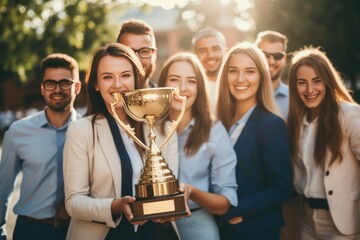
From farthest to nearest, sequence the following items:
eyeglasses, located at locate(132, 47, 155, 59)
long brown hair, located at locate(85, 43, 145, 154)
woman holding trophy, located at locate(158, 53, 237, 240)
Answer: eyeglasses, located at locate(132, 47, 155, 59) < woman holding trophy, located at locate(158, 53, 237, 240) < long brown hair, located at locate(85, 43, 145, 154)

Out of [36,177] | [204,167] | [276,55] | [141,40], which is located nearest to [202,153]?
[204,167]

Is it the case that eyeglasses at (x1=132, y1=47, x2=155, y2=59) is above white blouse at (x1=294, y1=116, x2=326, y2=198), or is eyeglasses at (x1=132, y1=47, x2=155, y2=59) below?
above

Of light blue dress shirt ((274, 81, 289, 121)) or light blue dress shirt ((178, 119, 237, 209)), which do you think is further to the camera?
light blue dress shirt ((274, 81, 289, 121))

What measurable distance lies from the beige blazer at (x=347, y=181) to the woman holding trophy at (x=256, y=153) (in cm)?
45

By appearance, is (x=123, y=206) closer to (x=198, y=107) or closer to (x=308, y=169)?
(x=198, y=107)

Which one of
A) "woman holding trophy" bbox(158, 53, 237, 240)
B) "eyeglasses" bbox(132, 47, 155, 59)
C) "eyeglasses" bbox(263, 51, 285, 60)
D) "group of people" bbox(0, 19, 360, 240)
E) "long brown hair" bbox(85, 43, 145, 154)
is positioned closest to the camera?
"group of people" bbox(0, 19, 360, 240)

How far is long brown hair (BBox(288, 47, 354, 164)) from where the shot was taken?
4.39 meters

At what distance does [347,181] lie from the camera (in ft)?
14.3

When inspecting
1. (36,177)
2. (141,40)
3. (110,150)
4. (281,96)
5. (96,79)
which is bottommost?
(36,177)

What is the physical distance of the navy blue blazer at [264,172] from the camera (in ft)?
13.5

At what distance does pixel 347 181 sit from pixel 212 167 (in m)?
1.29

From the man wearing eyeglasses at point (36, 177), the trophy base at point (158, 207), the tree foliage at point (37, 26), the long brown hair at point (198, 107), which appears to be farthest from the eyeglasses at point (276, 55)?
the tree foliage at point (37, 26)

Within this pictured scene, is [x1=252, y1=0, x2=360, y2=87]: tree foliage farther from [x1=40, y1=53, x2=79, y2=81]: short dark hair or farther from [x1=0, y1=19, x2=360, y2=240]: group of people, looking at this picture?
[x1=40, y1=53, x2=79, y2=81]: short dark hair

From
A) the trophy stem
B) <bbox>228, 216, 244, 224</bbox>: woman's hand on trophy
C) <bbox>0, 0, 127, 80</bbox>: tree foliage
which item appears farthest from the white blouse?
<bbox>0, 0, 127, 80</bbox>: tree foliage
